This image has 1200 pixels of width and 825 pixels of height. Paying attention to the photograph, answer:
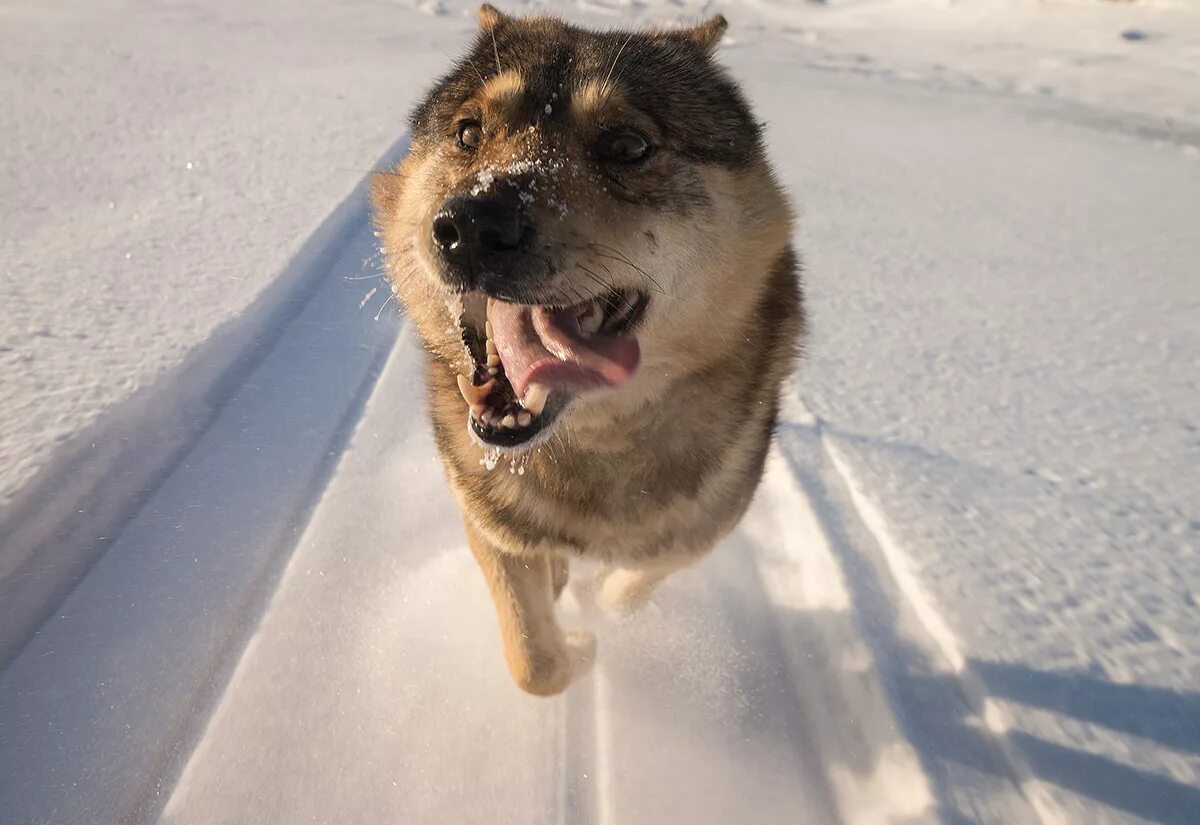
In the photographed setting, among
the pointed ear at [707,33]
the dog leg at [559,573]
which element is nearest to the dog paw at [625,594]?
the dog leg at [559,573]

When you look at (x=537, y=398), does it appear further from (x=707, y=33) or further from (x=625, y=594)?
(x=707, y=33)

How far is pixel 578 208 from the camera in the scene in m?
1.38

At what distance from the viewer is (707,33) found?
219 cm

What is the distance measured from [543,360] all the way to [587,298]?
0.20 meters

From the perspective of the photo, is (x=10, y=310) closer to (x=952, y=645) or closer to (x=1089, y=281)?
(x=952, y=645)

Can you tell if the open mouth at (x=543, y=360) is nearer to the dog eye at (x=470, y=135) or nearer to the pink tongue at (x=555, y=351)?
the pink tongue at (x=555, y=351)

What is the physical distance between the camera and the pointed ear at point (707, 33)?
82.8 inches

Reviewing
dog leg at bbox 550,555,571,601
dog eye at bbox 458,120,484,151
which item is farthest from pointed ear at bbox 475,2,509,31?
dog leg at bbox 550,555,571,601

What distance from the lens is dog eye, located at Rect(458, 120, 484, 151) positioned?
1.66 metres

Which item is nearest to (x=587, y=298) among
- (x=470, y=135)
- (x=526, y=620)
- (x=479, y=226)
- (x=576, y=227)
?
(x=576, y=227)

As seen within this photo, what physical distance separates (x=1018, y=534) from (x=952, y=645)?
58 centimetres

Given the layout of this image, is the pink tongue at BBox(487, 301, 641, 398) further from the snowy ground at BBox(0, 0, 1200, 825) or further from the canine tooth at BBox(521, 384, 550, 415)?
the snowy ground at BBox(0, 0, 1200, 825)

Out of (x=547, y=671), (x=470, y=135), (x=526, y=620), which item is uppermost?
(x=470, y=135)

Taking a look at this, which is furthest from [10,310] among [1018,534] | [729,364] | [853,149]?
[853,149]
